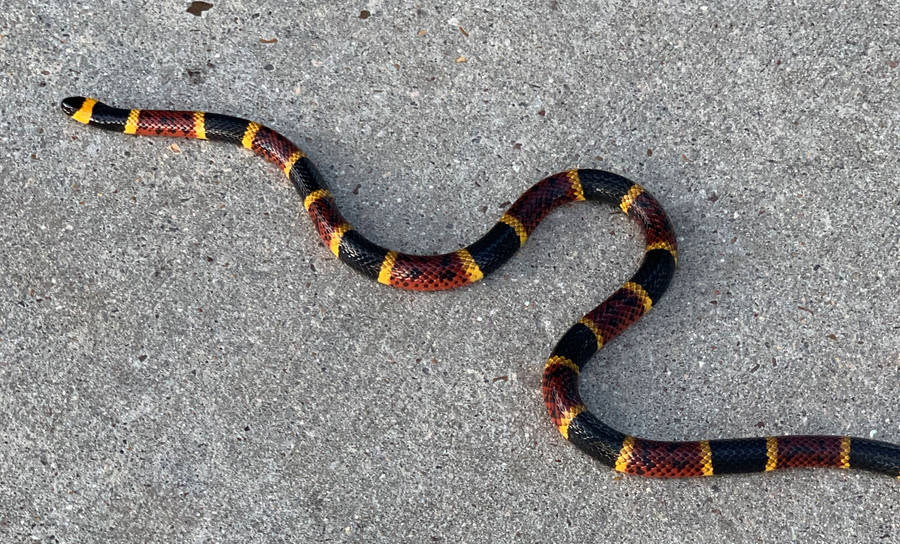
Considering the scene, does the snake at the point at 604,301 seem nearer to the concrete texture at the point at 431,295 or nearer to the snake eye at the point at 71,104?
the snake eye at the point at 71,104

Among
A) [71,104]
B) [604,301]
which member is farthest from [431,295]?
[71,104]

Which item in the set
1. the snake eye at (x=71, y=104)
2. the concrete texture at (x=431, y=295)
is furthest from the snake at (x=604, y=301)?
the concrete texture at (x=431, y=295)

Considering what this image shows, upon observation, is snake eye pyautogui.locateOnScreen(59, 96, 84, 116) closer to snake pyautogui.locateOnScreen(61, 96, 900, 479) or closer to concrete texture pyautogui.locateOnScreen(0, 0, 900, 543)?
snake pyautogui.locateOnScreen(61, 96, 900, 479)

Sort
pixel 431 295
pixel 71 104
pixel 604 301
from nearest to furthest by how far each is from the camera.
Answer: pixel 604 301 → pixel 431 295 → pixel 71 104

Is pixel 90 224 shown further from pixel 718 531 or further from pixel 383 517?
pixel 718 531

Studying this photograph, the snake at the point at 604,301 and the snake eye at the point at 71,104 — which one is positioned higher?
the snake at the point at 604,301

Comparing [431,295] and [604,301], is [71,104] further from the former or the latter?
[604,301]

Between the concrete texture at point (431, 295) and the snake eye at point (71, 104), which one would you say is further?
the snake eye at point (71, 104)

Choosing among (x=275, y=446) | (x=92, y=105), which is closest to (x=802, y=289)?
(x=275, y=446)
